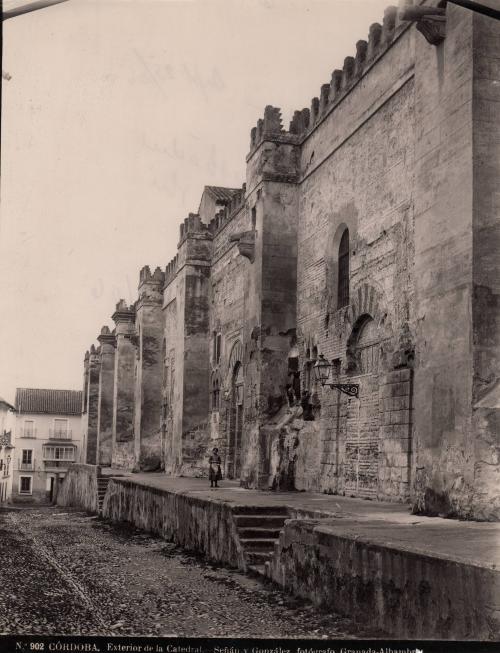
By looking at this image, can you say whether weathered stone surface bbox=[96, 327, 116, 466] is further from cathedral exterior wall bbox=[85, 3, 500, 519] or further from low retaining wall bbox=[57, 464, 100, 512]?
cathedral exterior wall bbox=[85, 3, 500, 519]

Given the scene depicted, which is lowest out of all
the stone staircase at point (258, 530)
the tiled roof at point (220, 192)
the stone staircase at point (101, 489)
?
the stone staircase at point (101, 489)

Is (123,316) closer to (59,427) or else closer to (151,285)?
(151,285)

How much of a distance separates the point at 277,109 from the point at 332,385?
259 inches

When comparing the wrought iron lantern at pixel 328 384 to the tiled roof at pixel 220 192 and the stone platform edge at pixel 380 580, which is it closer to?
the stone platform edge at pixel 380 580

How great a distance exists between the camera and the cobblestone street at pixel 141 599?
727 centimetres

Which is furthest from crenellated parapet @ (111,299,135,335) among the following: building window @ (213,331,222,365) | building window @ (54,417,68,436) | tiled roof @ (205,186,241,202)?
building window @ (54,417,68,436)

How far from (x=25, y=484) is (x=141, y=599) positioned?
54.7m

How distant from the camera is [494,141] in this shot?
980 centimetres

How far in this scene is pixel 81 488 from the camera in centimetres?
3172

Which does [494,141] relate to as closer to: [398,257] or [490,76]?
[490,76]

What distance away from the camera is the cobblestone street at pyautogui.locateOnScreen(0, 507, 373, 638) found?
23.9 ft

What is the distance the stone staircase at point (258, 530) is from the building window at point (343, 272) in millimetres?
5017

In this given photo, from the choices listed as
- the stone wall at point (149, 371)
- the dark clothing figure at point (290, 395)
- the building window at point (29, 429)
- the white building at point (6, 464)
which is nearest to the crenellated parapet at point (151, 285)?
the stone wall at point (149, 371)

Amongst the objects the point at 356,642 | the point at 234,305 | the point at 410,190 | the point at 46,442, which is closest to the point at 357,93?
the point at 410,190
